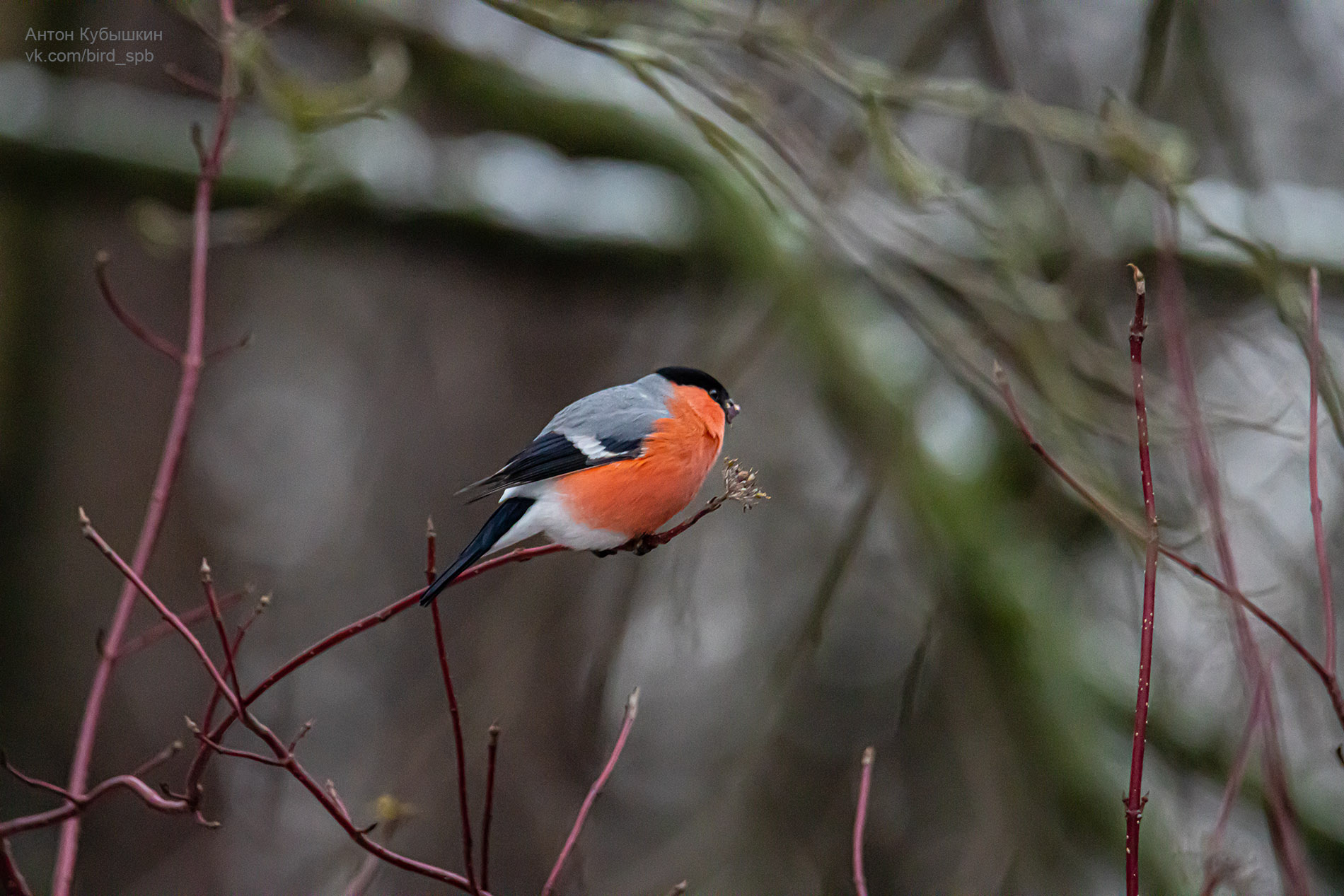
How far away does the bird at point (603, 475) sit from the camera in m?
1.44

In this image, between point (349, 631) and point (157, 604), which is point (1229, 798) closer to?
point (349, 631)

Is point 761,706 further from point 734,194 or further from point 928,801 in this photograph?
point 734,194

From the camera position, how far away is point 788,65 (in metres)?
2.59

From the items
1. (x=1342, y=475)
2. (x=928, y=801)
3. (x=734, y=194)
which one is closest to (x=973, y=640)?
(x=928, y=801)

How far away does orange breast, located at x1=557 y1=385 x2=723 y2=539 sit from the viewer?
1477 mm

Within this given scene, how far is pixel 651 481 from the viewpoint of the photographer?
1.51 meters

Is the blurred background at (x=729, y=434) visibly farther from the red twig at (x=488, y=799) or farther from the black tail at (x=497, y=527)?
the red twig at (x=488, y=799)

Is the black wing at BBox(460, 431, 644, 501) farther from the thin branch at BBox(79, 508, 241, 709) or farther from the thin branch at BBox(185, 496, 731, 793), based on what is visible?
the thin branch at BBox(79, 508, 241, 709)

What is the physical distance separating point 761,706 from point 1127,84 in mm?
2275

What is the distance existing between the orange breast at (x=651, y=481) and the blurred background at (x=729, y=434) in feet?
3.66

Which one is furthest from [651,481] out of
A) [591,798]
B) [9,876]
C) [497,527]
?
[9,876]

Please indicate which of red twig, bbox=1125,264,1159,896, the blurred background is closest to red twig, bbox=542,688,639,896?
red twig, bbox=1125,264,1159,896

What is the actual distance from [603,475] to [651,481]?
65mm

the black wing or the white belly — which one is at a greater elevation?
the black wing
